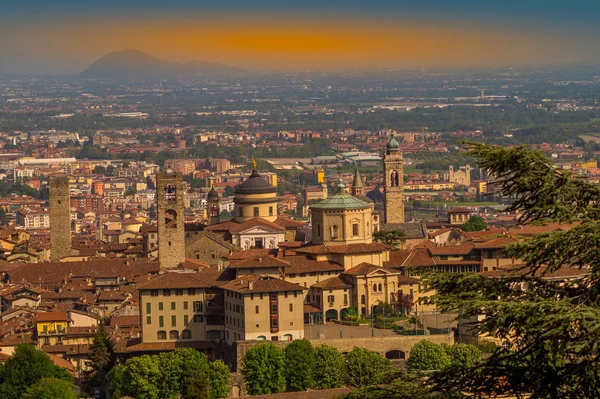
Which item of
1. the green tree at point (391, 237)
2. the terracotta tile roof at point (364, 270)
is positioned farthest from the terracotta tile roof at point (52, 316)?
the green tree at point (391, 237)

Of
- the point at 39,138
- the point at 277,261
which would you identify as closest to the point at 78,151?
the point at 39,138

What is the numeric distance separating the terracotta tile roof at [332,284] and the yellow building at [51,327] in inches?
255

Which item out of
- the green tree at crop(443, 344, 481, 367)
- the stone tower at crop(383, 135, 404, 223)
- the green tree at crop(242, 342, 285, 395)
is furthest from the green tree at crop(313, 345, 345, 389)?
the stone tower at crop(383, 135, 404, 223)

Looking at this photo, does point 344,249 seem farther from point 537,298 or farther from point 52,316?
point 537,298

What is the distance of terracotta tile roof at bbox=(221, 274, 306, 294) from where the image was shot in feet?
119

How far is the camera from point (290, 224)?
54.1 metres

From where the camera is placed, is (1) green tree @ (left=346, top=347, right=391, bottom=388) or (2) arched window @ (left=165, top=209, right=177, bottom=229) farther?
(2) arched window @ (left=165, top=209, right=177, bottom=229)

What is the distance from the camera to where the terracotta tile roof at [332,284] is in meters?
39.6

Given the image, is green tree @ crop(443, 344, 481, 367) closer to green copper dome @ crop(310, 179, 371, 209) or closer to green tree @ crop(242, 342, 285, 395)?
green tree @ crop(242, 342, 285, 395)

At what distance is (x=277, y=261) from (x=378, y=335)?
4316 millimetres

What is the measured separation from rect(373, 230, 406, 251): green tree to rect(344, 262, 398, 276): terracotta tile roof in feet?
21.6

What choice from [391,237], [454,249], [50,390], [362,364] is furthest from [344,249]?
[50,390]

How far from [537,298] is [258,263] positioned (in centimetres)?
2850

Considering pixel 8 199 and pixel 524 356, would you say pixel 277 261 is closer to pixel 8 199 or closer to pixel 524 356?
pixel 524 356
